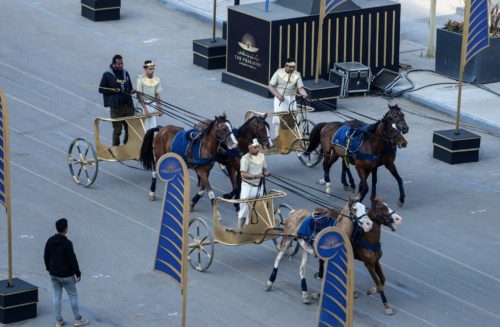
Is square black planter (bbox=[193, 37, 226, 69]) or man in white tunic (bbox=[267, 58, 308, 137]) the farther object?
square black planter (bbox=[193, 37, 226, 69])

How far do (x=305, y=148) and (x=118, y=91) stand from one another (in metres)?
3.76

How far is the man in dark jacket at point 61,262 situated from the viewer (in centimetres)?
2108

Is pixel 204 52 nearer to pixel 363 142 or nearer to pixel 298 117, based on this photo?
pixel 298 117

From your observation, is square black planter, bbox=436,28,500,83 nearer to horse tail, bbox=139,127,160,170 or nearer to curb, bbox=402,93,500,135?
curb, bbox=402,93,500,135

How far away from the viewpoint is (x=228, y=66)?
116ft

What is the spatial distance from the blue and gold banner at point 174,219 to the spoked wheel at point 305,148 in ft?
30.6

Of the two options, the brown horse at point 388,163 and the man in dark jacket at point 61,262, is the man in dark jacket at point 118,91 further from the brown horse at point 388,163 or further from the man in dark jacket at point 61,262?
the man in dark jacket at point 61,262

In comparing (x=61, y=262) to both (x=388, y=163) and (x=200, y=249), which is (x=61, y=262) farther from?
(x=388, y=163)

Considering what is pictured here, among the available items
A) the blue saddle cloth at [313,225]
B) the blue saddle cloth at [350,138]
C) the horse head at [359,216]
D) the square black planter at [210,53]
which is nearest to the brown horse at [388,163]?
the blue saddle cloth at [350,138]

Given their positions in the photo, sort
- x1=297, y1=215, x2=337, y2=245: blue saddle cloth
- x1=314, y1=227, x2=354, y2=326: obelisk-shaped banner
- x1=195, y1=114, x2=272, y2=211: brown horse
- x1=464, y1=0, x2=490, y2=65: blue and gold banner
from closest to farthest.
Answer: x1=314, y1=227, x2=354, y2=326: obelisk-shaped banner
x1=297, y1=215, x2=337, y2=245: blue saddle cloth
x1=195, y1=114, x2=272, y2=211: brown horse
x1=464, y1=0, x2=490, y2=65: blue and gold banner

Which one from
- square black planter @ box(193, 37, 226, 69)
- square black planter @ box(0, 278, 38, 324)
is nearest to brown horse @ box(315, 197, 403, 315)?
square black planter @ box(0, 278, 38, 324)

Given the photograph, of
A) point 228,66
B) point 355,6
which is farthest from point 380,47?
point 228,66

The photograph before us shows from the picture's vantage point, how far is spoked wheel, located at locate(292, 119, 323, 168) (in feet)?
93.7

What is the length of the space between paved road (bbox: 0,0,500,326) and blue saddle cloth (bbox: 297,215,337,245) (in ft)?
3.64
